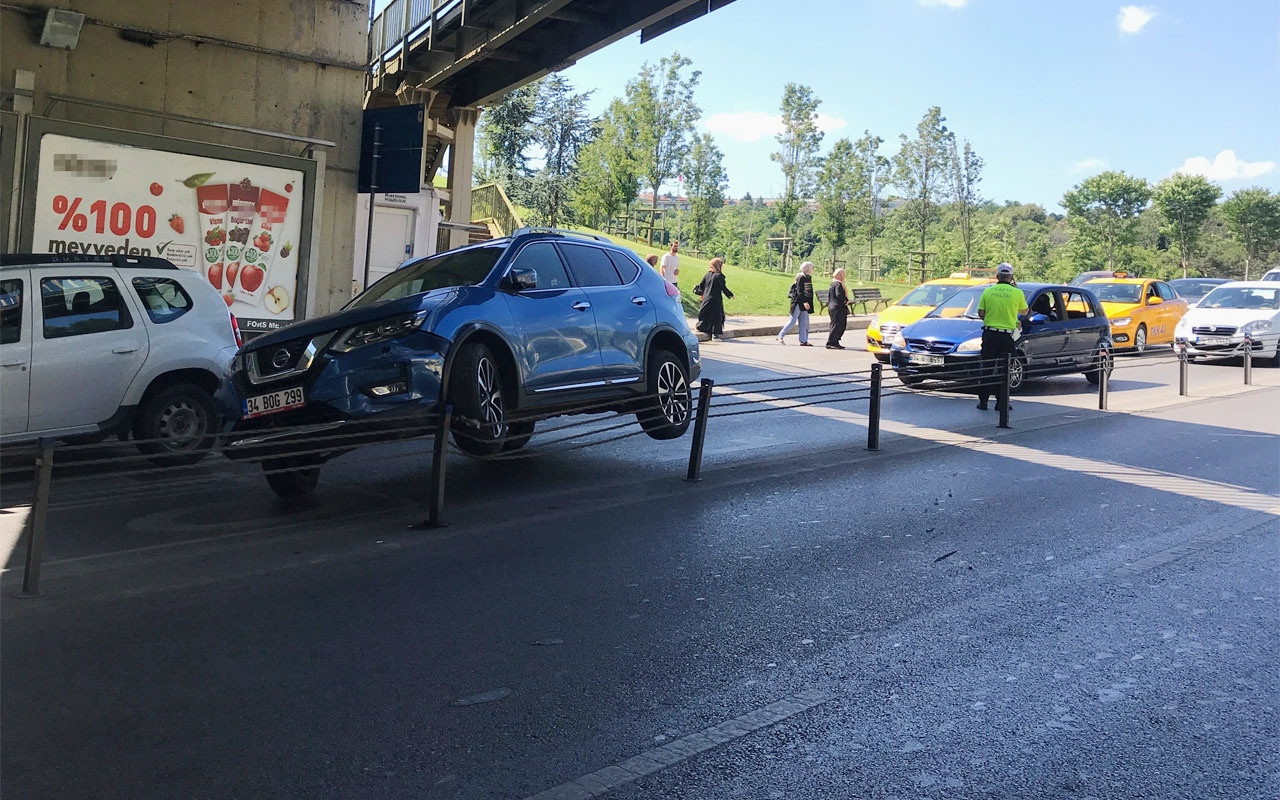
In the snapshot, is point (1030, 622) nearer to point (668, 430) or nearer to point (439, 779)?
point (439, 779)

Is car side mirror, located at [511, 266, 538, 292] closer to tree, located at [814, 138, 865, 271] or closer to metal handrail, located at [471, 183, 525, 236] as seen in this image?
metal handrail, located at [471, 183, 525, 236]

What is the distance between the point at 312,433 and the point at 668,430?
12.0 ft

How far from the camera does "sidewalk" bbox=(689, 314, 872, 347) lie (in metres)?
27.0

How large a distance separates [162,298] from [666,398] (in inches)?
181

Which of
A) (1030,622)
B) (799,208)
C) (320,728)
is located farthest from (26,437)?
(799,208)

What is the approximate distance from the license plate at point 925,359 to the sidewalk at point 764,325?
833 cm

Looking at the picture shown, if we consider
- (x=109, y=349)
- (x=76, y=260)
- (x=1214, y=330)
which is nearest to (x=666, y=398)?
(x=109, y=349)

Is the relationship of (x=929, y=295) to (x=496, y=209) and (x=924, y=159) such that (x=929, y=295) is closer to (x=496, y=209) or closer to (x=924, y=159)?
(x=496, y=209)

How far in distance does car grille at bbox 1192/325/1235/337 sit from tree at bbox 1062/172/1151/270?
38.3m

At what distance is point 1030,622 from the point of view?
5.67 metres

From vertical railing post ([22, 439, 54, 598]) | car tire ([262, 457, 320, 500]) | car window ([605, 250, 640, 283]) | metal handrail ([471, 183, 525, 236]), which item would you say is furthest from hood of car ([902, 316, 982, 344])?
metal handrail ([471, 183, 525, 236])

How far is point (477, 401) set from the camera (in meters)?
7.87

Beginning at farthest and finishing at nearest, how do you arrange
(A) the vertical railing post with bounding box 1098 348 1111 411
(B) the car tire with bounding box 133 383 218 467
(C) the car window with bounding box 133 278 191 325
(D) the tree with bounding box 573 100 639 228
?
(D) the tree with bounding box 573 100 639 228
(A) the vertical railing post with bounding box 1098 348 1111 411
(C) the car window with bounding box 133 278 191 325
(B) the car tire with bounding box 133 383 218 467

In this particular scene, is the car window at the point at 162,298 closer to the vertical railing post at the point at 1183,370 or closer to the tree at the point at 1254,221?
the vertical railing post at the point at 1183,370
